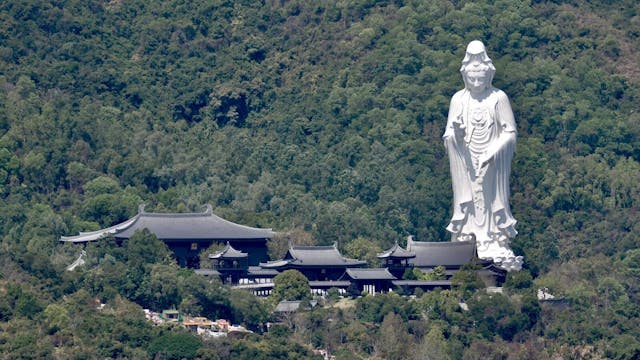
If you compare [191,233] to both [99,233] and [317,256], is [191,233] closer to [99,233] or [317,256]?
[99,233]

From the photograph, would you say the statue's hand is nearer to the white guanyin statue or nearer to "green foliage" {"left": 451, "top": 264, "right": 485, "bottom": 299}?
the white guanyin statue

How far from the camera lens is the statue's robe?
176ft

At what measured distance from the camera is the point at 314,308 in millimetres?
50094

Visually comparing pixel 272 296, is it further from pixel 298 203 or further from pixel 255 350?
pixel 298 203

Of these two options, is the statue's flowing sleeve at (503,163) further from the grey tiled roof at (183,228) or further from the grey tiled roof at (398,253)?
the grey tiled roof at (183,228)

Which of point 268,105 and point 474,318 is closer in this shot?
point 474,318

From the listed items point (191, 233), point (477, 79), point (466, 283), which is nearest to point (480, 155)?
point (477, 79)

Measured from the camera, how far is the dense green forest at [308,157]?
49.6 meters

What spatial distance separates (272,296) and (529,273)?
517 centimetres

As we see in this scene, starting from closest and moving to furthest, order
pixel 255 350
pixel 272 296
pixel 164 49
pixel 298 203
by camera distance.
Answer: pixel 255 350 → pixel 272 296 → pixel 298 203 → pixel 164 49

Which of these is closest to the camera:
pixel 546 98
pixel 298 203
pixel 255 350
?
pixel 255 350

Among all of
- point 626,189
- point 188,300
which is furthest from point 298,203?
point 188,300

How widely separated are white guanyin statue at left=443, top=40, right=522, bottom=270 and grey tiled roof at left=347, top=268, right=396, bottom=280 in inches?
77.9

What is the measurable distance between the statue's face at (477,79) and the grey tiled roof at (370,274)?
4.13 m
